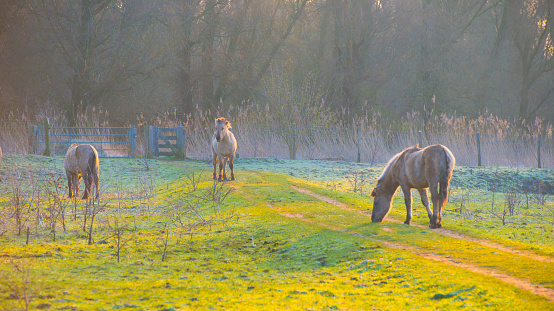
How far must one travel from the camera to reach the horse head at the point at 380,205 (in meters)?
7.87

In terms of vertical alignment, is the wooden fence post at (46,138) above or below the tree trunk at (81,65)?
below

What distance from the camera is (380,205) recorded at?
798 centimetres

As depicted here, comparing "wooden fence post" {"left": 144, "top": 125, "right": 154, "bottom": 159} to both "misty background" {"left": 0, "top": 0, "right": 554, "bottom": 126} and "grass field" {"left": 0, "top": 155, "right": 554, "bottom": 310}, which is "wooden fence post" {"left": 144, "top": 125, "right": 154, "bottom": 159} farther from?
"grass field" {"left": 0, "top": 155, "right": 554, "bottom": 310}

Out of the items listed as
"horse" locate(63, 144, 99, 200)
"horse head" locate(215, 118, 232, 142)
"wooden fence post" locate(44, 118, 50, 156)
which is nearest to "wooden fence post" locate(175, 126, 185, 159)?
"wooden fence post" locate(44, 118, 50, 156)

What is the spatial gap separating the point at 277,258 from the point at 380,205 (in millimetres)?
2855

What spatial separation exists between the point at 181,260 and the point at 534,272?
351 centimetres

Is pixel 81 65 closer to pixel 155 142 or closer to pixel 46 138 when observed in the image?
pixel 46 138

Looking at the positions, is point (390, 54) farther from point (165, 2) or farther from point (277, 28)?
point (165, 2)

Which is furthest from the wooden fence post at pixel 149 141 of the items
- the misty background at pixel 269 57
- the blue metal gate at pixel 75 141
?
the misty background at pixel 269 57

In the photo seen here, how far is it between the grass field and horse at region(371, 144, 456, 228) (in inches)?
10.8

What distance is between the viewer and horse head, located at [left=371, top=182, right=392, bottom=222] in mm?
7871

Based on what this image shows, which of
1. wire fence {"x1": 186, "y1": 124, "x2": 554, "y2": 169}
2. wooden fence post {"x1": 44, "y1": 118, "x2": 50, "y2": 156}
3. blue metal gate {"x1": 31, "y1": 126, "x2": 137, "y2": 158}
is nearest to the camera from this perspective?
wooden fence post {"x1": 44, "y1": 118, "x2": 50, "y2": 156}

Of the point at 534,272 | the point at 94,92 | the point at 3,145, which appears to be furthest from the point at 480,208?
the point at 94,92

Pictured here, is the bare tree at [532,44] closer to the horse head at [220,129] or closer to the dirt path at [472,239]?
the horse head at [220,129]
